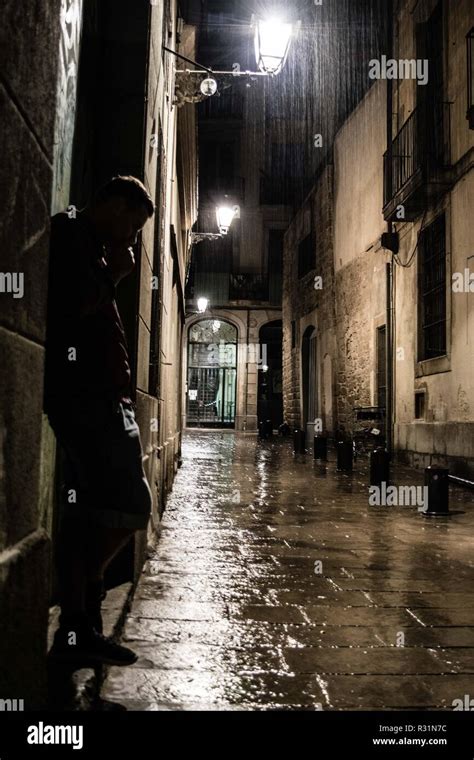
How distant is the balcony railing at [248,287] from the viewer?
2861 centimetres

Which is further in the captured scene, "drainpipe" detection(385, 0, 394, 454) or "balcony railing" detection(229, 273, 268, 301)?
"balcony railing" detection(229, 273, 268, 301)

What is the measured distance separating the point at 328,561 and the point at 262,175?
85.4 feet

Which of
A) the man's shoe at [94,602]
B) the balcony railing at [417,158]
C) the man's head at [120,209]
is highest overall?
the balcony railing at [417,158]

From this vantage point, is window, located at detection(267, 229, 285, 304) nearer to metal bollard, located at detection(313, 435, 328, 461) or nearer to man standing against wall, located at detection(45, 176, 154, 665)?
metal bollard, located at detection(313, 435, 328, 461)

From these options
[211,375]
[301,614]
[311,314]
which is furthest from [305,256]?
[301,614]

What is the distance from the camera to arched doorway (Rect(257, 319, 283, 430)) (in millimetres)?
31922

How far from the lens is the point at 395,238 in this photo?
510 inches

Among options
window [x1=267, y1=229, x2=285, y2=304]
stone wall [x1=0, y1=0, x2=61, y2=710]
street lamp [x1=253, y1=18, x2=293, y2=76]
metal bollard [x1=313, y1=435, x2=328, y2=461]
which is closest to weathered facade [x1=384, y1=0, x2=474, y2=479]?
metal bollard [x1=313, y1=435, x2=328, y2=461]

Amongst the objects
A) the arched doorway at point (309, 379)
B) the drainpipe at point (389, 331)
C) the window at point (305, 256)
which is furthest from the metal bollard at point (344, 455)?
the window at point (305, 256)

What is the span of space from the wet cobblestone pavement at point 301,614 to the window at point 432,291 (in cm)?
558

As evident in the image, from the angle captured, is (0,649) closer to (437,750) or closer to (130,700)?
(130,700)

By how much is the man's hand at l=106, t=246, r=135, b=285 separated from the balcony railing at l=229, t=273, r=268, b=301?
86.6 ft

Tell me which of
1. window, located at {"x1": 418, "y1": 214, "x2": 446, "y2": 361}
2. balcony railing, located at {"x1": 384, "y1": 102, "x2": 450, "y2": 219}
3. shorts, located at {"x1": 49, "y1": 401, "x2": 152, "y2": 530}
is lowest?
shorts, located at {"x1": 49, "y1": 401, "x2": 152, "y2": 530}

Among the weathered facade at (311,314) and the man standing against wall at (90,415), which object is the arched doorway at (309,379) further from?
the man standing against wall at (90,415)
